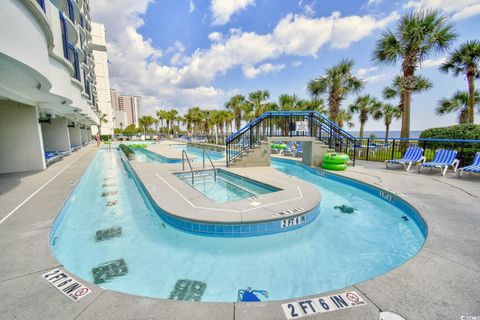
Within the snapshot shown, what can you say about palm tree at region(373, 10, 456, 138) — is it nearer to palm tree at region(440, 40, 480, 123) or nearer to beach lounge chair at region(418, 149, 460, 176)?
beach lounge chair at region(418, 149, 460, 176)

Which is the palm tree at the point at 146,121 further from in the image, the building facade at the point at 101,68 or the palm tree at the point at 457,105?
the palm tree at the point at 457,105

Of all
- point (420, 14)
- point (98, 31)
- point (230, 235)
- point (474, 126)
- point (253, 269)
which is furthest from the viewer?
point (98, 31)

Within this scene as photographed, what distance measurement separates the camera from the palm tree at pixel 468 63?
12445 millimetres

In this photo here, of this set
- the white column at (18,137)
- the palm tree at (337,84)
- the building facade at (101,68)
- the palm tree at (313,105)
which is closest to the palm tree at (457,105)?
the palm tree at (337,84)

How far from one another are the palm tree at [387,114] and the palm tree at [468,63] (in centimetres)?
1656

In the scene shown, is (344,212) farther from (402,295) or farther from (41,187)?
(41,187)

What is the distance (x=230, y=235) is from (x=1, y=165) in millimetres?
10864

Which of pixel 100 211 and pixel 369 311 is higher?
pixel 369 311

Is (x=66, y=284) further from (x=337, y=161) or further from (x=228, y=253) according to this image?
(x=337, y=161)

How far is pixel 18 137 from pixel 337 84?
18.5m

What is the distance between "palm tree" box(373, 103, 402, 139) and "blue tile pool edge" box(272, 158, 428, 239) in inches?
1071

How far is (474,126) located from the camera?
8.06 meters

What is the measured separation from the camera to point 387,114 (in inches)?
1172

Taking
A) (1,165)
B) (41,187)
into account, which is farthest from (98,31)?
(41,187)
